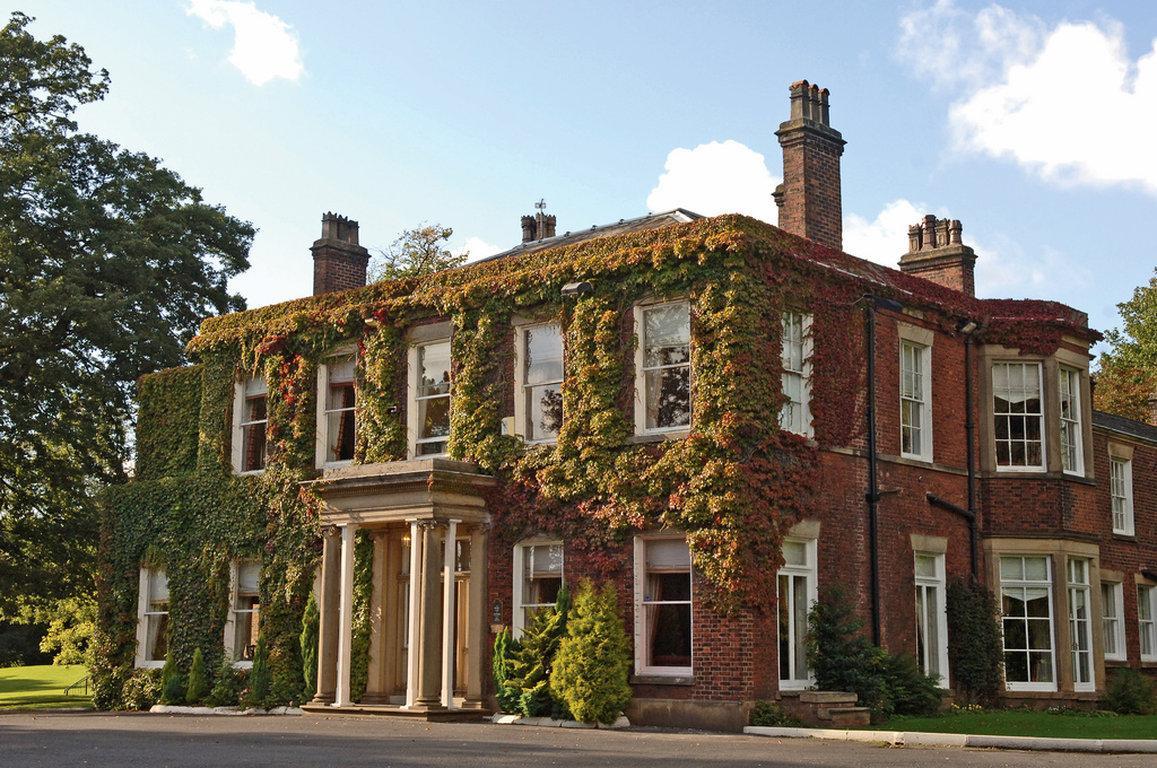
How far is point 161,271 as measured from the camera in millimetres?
39625

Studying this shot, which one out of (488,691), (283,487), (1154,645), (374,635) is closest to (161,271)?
(283,487)

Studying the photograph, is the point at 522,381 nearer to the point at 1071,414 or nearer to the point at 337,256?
the point at 337,256

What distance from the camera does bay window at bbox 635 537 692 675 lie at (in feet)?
72.5

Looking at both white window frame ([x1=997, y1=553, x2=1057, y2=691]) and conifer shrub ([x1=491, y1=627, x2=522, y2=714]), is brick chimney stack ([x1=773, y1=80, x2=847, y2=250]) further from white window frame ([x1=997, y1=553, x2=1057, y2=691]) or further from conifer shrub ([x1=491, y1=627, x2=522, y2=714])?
conifer shrub ([x1=491, y1=627, x2=522, y2=714])

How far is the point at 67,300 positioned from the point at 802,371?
67.0ft

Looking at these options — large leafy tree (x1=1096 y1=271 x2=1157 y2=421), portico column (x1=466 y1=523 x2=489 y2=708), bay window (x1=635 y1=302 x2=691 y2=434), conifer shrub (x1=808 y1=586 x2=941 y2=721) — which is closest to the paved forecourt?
portico column (x1=466 y1=523 x2=489 y2=708)

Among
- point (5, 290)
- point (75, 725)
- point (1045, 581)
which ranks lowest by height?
point (75, 725)

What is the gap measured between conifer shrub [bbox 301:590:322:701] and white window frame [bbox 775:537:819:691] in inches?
347

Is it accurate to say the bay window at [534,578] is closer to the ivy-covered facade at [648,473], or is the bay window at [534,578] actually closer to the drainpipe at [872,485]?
the ivy-covered facade at [648,473]

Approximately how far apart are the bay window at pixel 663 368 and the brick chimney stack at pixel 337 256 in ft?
37.9

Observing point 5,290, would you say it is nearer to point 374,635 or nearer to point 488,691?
point 374,635

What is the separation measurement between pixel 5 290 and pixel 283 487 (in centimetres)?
1272

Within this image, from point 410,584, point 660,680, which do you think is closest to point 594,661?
point 660,680

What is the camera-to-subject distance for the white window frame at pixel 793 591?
863 inches
